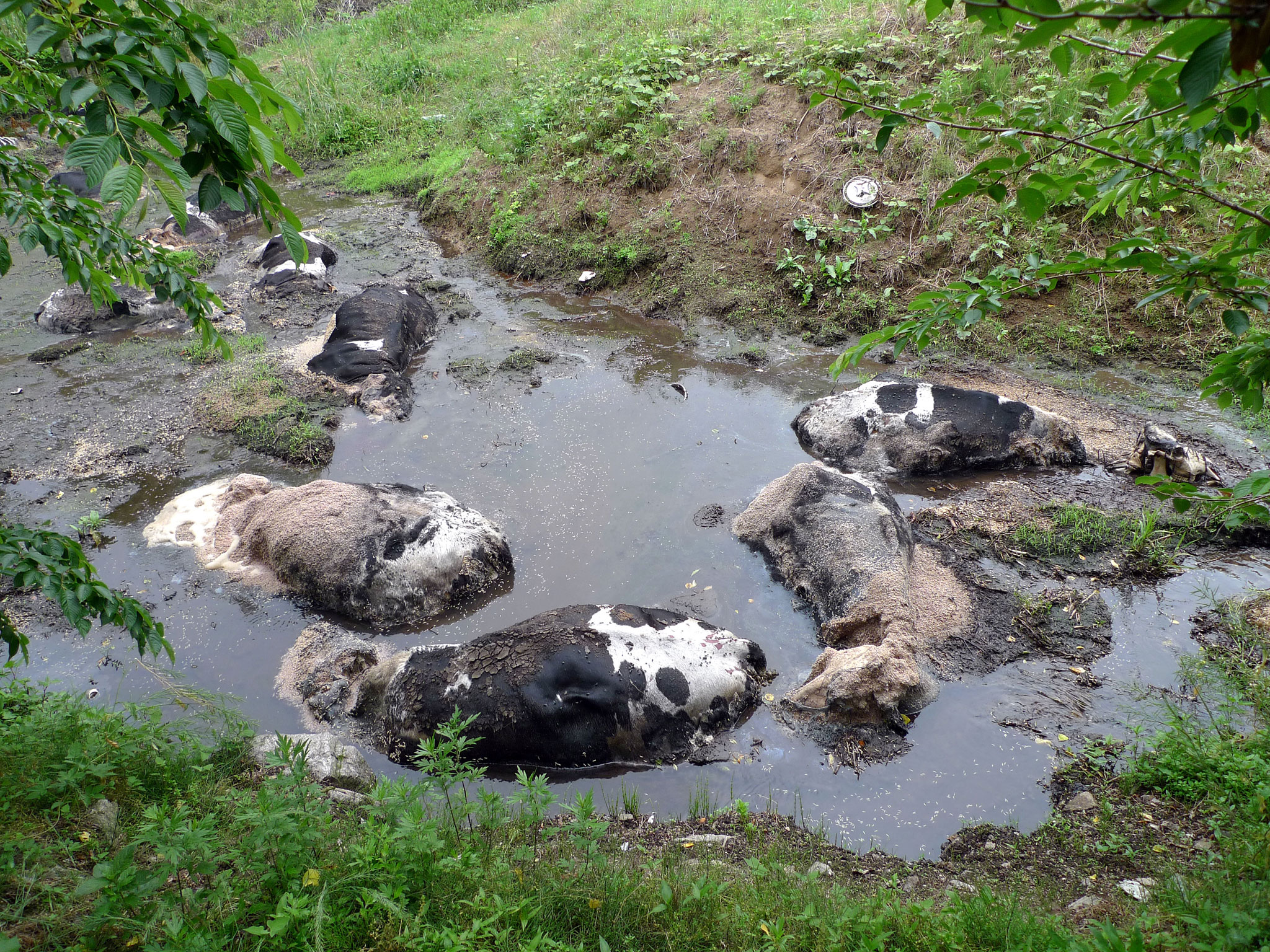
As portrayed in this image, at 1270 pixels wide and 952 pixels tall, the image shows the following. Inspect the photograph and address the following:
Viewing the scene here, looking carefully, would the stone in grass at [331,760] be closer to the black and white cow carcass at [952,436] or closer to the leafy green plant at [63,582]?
the leafy green plant at [63,582]

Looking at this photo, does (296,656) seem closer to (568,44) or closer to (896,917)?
(896,917)

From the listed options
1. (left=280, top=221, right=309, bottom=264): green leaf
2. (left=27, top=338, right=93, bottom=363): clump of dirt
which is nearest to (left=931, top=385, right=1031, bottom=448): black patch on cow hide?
(left=280, top=221, right=309, bottom=264): green leaf

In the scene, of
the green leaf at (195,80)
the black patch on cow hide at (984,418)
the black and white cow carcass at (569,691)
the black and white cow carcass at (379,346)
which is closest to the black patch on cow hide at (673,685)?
the black and white cow carcass at (569,691)

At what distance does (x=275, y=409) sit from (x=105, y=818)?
206 inches

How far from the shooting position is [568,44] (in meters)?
14.8

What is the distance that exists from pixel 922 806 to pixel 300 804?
3006mm

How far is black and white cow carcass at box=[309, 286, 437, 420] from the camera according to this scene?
778 cm

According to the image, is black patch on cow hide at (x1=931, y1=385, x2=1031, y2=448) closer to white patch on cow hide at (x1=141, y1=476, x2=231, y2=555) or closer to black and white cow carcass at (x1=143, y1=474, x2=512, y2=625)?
black and white cow carcass at (x1=143, y1=474, x2=512, y2=625)

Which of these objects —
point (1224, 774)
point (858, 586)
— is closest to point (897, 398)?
point (858, 586)

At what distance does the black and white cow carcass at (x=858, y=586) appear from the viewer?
14.1 feet

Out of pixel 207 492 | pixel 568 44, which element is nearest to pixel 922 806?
pixel 207 492

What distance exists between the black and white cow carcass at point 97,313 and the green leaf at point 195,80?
372 inches

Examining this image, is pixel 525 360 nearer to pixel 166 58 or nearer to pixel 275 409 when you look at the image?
pixel 275 409

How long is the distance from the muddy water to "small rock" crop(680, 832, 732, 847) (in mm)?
315
